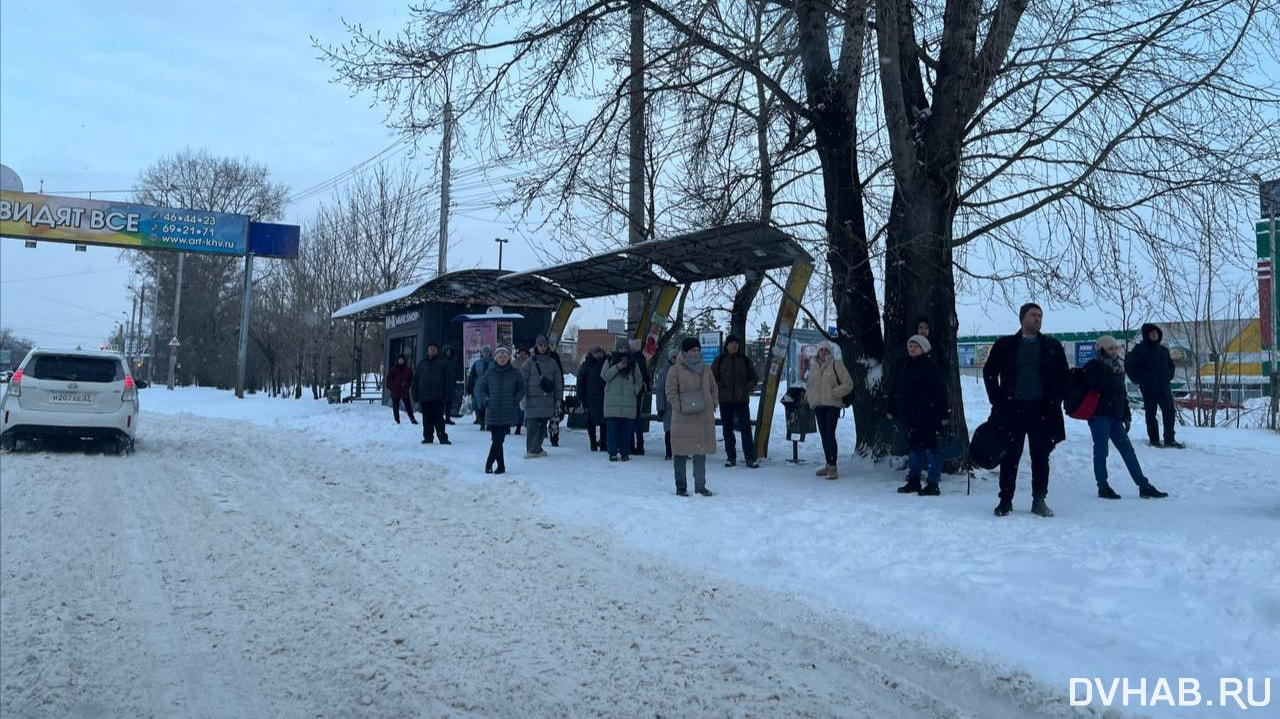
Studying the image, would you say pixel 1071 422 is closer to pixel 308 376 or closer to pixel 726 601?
pixel 726 601

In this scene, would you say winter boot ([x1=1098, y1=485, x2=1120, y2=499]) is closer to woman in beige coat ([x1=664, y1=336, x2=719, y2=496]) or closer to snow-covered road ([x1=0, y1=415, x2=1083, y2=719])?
woman in beige coat ([x1=664, y1=336, x2=719, y2=496])

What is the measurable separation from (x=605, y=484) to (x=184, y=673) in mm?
6233

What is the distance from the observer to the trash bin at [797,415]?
12.2 m

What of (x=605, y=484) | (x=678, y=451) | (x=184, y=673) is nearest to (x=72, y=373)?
(x=605, y=484)

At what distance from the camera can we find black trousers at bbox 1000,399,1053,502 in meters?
7.76

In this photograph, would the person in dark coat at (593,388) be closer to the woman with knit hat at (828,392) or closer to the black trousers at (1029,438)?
the woman with knit hat at (828,392)

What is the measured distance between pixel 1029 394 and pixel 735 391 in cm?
471

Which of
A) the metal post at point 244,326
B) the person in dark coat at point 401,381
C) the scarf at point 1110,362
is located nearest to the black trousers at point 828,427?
the scarf at point 1110,362

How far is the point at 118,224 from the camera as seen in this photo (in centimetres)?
3534

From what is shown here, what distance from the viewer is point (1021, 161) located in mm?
10539

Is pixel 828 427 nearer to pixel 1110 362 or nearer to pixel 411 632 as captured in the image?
pixel 1110 362

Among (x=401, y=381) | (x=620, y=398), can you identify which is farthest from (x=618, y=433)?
(x=401, y=381)

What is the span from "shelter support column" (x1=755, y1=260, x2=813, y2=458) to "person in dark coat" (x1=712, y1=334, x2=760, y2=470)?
35cm

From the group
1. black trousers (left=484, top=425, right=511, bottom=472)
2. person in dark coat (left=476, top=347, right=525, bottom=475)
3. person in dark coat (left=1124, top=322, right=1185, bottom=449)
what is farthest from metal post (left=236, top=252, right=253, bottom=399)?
person in dark coat (left=1124, top=322, right=1185, bottom=449)
